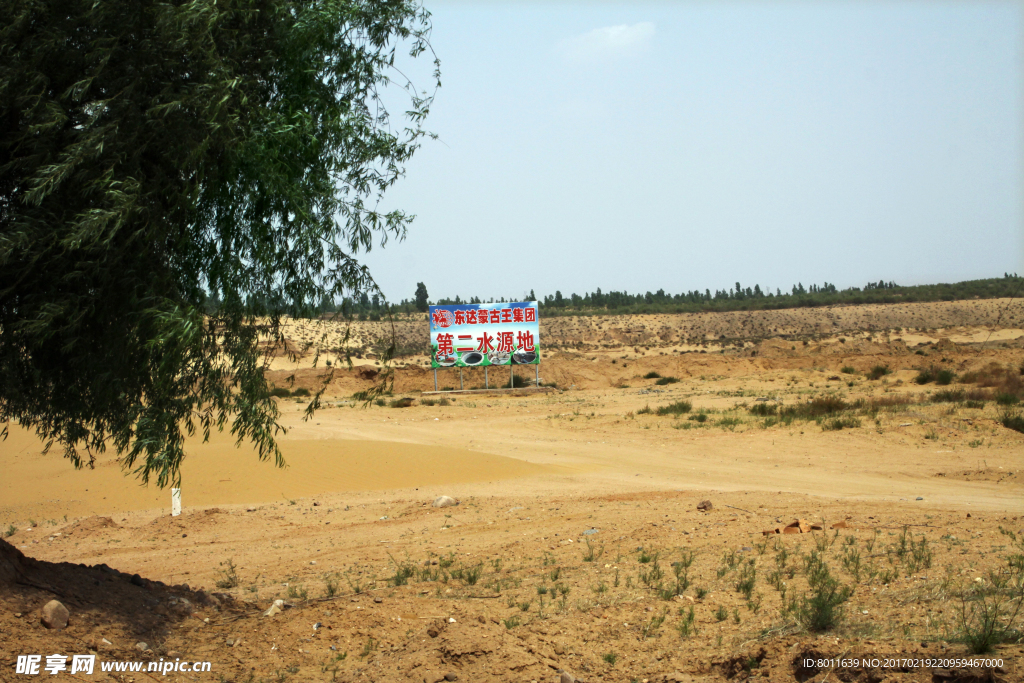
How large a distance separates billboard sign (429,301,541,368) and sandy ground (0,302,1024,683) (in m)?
13.4

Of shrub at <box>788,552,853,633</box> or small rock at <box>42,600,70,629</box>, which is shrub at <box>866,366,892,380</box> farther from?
small rock at <box>42,600,70,629</box>

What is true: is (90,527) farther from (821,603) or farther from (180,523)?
(821,603)

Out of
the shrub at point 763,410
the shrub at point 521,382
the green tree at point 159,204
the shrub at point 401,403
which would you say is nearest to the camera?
the green tree at point 159,204

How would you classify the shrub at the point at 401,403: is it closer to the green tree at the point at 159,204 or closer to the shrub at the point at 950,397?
the shrub at the point at 950,397

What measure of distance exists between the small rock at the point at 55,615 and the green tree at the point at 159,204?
1354mm

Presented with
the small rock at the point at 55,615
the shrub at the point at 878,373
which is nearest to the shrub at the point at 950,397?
the shrub at the point at 878,373

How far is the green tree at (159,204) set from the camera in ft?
18.6

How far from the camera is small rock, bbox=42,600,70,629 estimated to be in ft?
19.5

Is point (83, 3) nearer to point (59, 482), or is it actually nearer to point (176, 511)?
point (176, 511)

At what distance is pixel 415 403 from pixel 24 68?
106ft

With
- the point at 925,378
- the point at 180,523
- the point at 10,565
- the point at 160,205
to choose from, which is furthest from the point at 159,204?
the point at 925,378

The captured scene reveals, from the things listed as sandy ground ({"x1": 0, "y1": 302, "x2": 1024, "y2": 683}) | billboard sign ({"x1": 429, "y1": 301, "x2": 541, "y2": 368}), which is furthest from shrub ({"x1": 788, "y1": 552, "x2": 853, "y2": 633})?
billboard sign ({"x1": 429, "y1": 301, "x2": 541, "y2": 368})

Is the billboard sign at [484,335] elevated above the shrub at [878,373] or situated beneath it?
elevated above

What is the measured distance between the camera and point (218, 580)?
9.05 m
